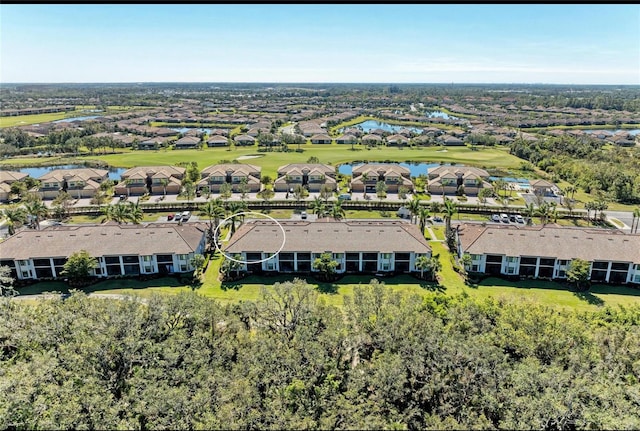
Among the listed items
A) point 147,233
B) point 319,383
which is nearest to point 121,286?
point 147,233

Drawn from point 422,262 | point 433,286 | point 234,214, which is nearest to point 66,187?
point 234,214

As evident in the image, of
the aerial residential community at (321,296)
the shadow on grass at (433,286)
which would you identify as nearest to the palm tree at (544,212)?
the aerial residential community at (321,296)

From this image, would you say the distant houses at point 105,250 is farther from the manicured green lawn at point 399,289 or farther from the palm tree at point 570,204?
the palm tree at point 570,204

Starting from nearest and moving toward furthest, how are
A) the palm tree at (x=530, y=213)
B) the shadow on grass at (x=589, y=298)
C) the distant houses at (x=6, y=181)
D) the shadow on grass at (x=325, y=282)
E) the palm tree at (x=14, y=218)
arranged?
the shadow on grass at (x=589, y=298), the shadow on grass at (x=325, y=282), the palm tree at (x=14, y=218), the palm tree at (x=530, y=213), the distant houses at (x=6, y=181)

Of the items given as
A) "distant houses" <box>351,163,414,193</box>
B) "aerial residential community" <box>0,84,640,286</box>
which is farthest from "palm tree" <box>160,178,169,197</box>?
"distant houses" <box>351,163,414,193</box>

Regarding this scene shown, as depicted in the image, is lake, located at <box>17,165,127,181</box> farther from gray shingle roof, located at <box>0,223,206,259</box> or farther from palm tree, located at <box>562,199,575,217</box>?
palm tree, located at <box>562,199,575,217</box>

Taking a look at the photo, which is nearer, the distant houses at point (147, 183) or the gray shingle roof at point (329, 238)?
the gray shingle roof at point (329, 238)

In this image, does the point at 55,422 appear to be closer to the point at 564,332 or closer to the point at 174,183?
the point at 564,332

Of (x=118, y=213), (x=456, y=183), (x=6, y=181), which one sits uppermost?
(x=6, y=181)

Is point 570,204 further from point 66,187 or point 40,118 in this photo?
point 40,118
